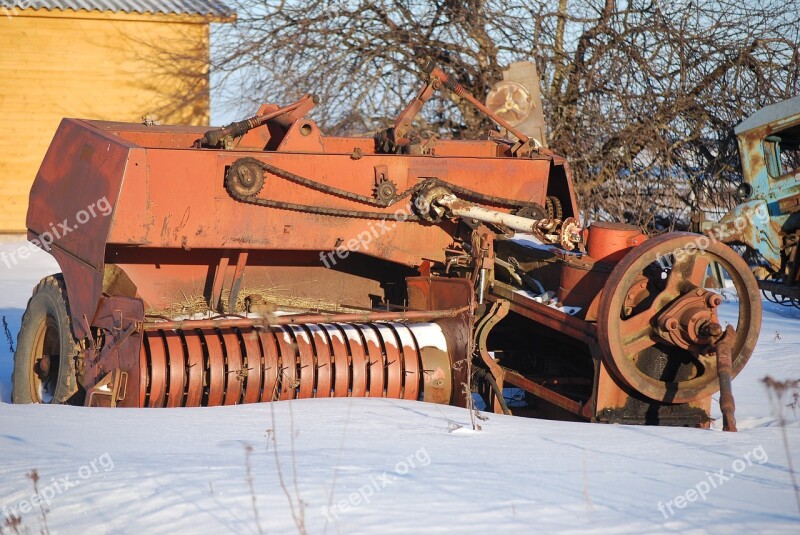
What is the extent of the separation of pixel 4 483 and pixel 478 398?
3.35 meters

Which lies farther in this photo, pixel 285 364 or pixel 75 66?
pixel 75 66

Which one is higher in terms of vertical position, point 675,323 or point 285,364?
point 675,323

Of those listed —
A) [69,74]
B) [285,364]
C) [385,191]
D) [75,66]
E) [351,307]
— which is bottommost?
[285,364]

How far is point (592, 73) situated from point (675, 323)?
7.87 meters

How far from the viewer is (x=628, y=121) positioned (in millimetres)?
12328

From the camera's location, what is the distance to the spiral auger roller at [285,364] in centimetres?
578

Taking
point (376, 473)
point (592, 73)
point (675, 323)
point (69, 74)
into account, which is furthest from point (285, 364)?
point (69, 74)

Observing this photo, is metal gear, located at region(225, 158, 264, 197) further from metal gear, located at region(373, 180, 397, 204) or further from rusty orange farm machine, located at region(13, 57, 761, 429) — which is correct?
metal gear, located at region(373, 180, 397, 204)

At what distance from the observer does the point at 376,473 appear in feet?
13.0

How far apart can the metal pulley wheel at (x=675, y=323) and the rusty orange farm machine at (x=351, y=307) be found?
0.01 metres

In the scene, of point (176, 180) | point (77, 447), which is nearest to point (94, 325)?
point (176, 180)

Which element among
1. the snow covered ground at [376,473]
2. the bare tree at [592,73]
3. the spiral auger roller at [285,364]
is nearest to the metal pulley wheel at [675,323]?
the snow covered ground at [376,473]

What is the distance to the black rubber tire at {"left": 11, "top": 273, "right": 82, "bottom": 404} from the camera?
6551 millimetres

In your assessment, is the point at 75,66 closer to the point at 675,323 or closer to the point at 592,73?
the point at 592,73
